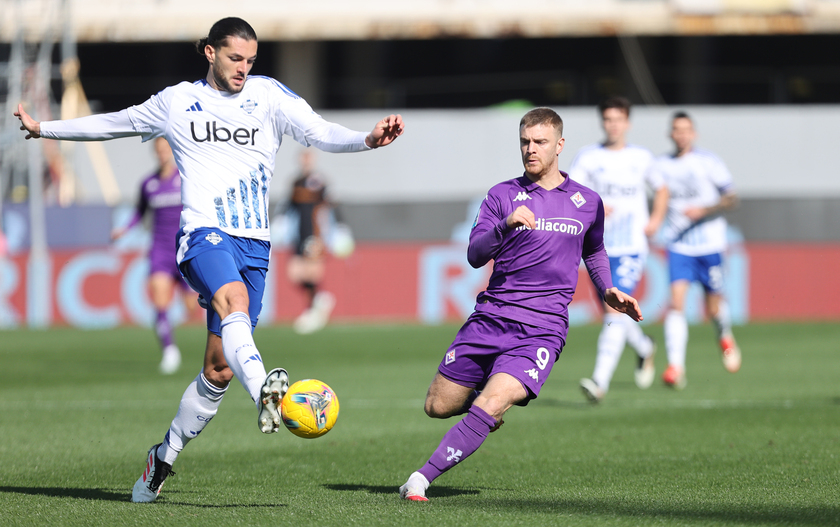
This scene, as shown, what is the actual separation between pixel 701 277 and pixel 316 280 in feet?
28.2

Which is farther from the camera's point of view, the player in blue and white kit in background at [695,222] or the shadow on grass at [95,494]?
the player in blue and white kit in background at [695,222]

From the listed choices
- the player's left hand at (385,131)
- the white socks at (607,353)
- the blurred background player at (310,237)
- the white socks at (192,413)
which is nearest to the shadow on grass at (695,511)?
the white socks at (192,413)

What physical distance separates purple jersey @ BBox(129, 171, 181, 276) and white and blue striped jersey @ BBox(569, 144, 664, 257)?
4636 mm

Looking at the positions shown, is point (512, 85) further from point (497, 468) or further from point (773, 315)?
point (497, 468)

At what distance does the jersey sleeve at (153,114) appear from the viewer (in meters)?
5.30

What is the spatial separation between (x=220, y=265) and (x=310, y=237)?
12798 mm

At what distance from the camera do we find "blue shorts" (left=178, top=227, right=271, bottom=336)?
4953 mm

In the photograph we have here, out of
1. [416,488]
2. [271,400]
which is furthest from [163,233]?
[271,400]

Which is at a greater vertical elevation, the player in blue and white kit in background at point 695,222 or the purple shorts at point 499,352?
the player in blue and white kit in background at point 695,222

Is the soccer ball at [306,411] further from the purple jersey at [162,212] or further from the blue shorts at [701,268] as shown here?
the purple jersey at [162,212]

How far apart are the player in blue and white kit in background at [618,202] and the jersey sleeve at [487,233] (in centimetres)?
371

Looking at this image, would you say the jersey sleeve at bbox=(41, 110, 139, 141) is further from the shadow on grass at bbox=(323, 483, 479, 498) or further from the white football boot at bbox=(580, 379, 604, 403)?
the white football boot at bbox=(580, 379, 604, 403)

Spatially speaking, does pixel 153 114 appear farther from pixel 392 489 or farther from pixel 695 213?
pixel 695 213

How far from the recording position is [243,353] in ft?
15.0
